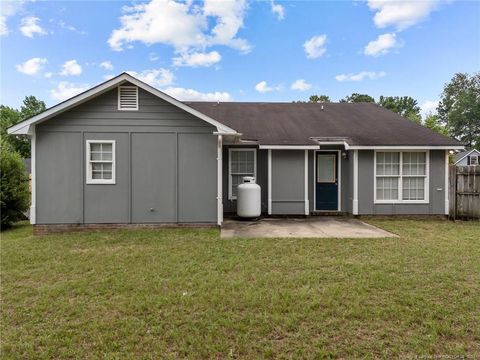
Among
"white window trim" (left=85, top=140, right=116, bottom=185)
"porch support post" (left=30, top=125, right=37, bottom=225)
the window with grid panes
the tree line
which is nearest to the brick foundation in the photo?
"porch support post" (left=30, top=125, right=37, bottom=225)

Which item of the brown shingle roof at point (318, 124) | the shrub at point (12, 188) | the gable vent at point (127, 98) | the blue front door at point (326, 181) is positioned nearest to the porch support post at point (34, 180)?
the gable vent at point (127, 98)

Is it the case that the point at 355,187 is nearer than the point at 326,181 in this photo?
Yes

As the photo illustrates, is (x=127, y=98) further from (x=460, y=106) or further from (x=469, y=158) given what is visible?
(x=460, y=106)

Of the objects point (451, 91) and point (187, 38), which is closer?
point (187, 38)

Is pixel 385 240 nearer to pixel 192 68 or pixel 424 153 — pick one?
pixel 424 153

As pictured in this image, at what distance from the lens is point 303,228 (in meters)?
8.10

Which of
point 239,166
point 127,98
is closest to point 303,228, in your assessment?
point 239,166

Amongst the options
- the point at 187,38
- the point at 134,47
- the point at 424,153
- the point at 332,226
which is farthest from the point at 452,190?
the point at 134,47

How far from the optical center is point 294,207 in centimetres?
980

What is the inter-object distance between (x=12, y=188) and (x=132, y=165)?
5046 millimetres

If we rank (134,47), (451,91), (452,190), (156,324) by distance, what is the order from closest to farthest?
1. (156,324)
2. (452,190)
3. (134,47)
4. (451,91)

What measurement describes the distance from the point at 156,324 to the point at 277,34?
52.0ft

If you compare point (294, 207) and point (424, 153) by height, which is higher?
point (424, 153)

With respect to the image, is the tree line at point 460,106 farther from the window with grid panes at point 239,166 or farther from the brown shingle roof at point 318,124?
the window with grid panes at point 239,166
